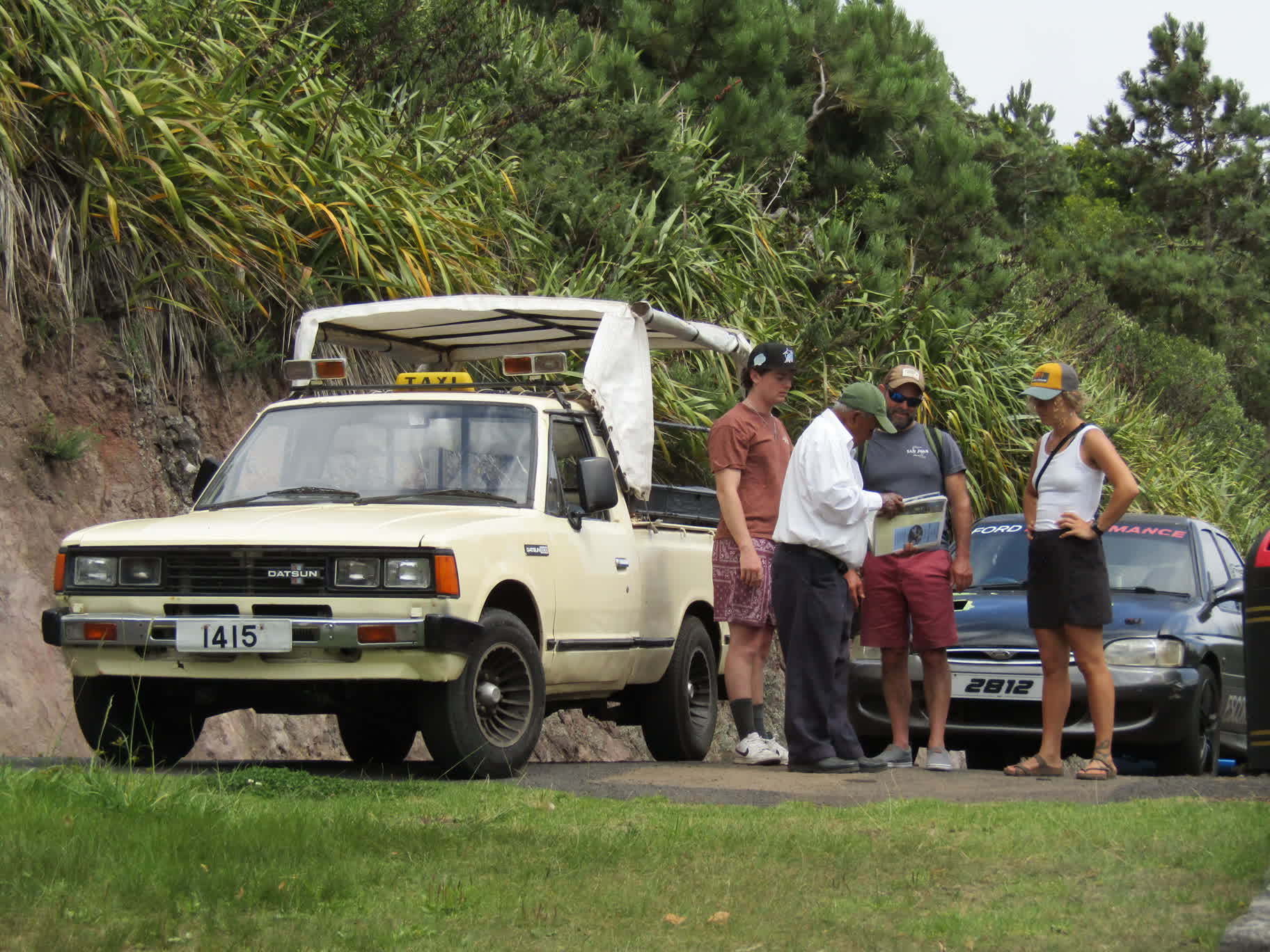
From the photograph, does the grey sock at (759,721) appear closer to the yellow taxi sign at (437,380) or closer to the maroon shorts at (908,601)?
the maroon shorts at (908,601)

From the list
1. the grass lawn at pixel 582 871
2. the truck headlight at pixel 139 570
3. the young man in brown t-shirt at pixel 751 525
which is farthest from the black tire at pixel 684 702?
the truck headlight at pixel 139 570

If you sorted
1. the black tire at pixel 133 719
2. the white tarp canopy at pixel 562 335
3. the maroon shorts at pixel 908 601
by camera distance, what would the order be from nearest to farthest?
1. the black tire at pixel 133 719
2. the maroon shorts at pixel 908 601
3. the white tarp canopy at pixel 562 335

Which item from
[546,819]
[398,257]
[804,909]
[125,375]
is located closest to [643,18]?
[398,257]

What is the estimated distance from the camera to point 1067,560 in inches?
307

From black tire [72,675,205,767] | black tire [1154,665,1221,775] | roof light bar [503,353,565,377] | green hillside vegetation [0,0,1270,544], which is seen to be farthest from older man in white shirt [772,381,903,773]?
green hillside vegetation [0,0,1270,544]

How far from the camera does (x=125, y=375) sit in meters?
10.3

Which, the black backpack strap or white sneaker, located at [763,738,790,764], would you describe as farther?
the black backpack strap

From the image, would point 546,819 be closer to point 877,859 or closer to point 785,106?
point 877,859

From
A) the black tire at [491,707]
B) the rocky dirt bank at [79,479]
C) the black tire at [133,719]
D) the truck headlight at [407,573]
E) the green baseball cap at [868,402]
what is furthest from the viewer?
the rocky dirt bank at [79,479]

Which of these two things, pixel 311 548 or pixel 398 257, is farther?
pixel 398 257

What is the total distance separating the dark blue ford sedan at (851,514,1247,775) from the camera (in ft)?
29.5

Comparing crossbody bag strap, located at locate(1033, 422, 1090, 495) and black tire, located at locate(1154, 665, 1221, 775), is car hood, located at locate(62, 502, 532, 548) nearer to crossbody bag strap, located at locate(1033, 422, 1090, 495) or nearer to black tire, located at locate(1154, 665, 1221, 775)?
crossbody bag strap, located at locate(1033, 422, 1090, 495)

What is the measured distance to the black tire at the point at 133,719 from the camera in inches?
292

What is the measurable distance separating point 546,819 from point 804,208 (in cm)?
1548
